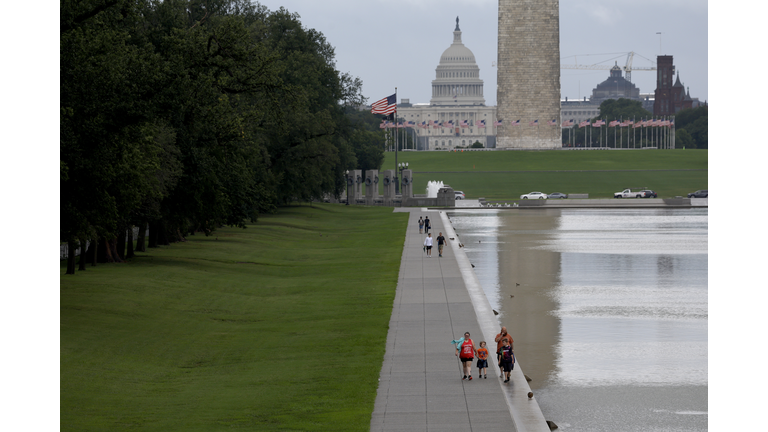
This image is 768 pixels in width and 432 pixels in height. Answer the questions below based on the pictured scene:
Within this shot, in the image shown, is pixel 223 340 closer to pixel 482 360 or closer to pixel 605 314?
pixel 482 360

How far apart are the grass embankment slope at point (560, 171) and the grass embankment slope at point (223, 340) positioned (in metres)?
62.5

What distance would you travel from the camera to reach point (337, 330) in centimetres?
2120

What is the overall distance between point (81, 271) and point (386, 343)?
14.1 metres

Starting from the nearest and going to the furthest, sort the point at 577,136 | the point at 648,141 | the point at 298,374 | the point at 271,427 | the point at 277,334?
the point at 271,427 → the point at 298,374 → the point at 277,334 → the point at 648,141 → the point at 577,136

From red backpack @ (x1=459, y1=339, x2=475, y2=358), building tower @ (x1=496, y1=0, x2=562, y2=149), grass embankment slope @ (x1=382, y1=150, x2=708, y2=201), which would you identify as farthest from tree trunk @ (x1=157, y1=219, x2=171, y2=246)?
building tower @ (x1=496, y1=0, x2=562, y2=149)

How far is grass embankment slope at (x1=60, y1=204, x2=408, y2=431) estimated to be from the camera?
13961 millimetres

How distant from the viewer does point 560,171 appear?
111375 millimetres

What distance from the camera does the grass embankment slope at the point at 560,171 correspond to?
99688 millimetres

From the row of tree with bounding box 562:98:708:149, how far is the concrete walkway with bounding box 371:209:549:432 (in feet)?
425

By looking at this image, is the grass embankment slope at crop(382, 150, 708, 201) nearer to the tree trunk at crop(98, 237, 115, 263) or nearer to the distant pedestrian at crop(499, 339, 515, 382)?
the tree trunk at crop(98, 237, 115, 263)

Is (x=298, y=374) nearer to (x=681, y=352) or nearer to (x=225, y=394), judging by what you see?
(x=225, y=394)

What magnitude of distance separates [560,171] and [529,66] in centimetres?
1649

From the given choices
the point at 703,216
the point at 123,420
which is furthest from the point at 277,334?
the point at 703,216

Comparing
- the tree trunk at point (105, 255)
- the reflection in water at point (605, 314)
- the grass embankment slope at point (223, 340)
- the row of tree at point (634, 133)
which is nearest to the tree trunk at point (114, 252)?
the tree trunk at point (105, 255)
